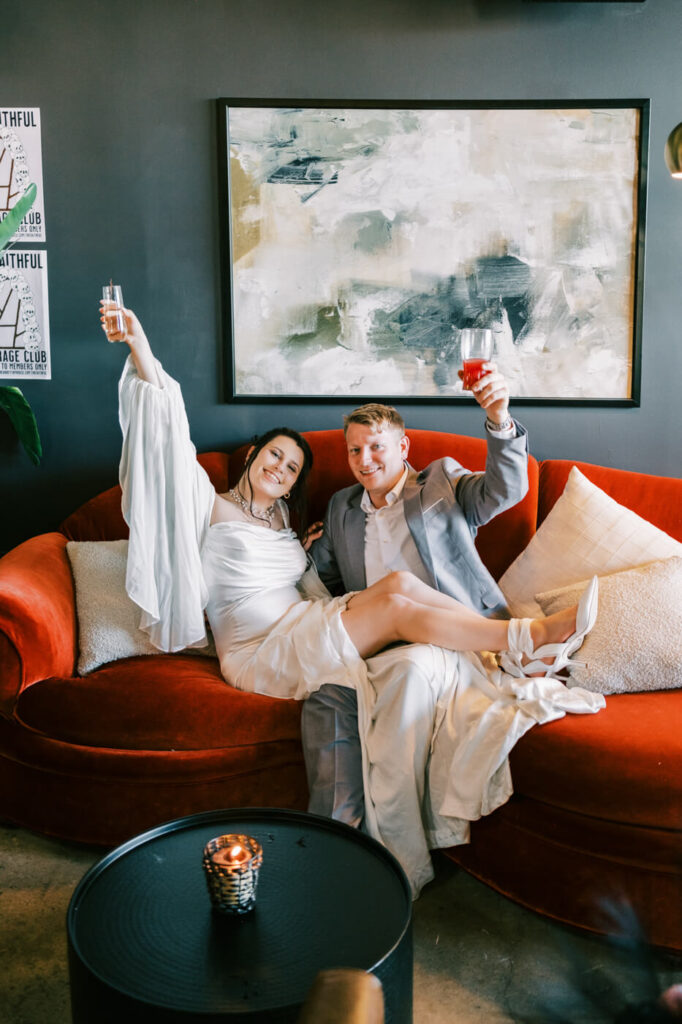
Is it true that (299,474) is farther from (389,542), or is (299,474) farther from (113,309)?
(113,309)

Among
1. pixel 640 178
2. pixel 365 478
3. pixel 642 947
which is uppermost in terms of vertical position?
pixel 640 178

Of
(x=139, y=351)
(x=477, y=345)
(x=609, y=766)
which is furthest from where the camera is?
(x=139, y=351)

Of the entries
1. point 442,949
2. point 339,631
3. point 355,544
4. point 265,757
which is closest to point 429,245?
point 355,544

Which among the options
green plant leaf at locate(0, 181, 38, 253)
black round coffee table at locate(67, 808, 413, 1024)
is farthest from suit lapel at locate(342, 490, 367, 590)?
green plant leaf at locate(0, 181, 38, 253)

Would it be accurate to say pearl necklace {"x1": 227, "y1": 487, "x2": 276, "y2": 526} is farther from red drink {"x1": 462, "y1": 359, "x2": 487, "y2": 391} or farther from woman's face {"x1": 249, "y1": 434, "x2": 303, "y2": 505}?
red drink {"x1": 462, "y1": 359, "x2": 487, "y2": 391}

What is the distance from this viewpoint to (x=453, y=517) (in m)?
2.41

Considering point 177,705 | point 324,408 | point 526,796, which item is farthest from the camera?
point 324,408

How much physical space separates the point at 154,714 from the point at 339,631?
53cm

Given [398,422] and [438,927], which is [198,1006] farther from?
[398,422]

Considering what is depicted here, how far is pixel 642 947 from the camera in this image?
2.46 ft

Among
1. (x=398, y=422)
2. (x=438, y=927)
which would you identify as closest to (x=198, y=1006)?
(x=438, y=927)

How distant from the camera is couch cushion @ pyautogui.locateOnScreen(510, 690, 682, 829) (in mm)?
1674

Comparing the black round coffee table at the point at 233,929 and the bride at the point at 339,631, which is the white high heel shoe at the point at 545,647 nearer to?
the bride at the point at 339,631

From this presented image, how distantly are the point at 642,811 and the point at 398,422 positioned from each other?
4.36 feet
